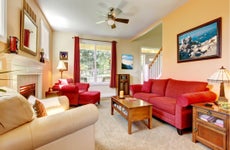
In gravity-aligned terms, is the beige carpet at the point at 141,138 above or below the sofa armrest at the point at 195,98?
below

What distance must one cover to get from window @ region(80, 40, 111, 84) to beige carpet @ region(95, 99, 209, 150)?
3.09 m

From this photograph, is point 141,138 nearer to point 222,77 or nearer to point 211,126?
point 211,126

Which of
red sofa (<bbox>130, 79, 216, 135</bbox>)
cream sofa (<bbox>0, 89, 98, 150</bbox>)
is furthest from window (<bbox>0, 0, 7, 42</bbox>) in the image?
red sofa (<bbox>130, 79, 216, 135</bbox>)

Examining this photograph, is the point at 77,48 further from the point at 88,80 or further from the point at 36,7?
the point at 36,7

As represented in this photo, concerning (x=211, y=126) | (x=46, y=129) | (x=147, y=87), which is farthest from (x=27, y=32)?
(x=211, y=126)

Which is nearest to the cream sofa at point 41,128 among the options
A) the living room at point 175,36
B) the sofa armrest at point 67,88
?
the living room at point 175,36

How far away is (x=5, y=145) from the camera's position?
2.61 ft

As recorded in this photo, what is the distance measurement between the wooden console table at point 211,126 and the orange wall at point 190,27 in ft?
3.38

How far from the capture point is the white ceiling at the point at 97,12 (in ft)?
10.1

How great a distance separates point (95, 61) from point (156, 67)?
99.2 inches

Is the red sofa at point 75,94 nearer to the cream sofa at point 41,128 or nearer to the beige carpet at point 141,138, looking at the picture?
the beige carpet at point 141,138

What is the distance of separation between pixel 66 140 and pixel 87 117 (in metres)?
0.24

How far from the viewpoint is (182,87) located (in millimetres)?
2842

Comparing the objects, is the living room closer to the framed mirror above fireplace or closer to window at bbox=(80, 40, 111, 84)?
the framed mirror above fireplace
